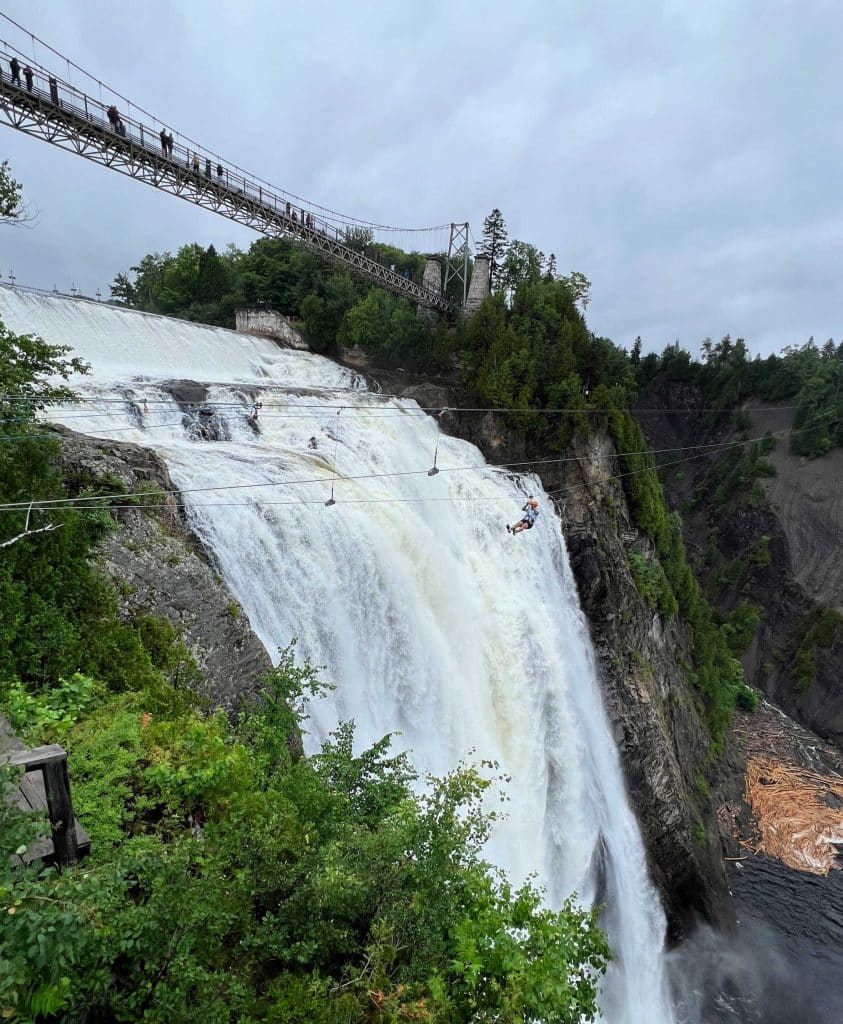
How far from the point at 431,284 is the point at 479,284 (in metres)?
3.13

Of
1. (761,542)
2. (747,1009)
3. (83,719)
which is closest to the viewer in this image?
(83,719)

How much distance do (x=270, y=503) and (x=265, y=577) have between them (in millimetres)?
1603

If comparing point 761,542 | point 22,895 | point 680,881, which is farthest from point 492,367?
point 761,542

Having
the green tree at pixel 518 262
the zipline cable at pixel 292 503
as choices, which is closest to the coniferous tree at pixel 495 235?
the green tree at pixel 518 262

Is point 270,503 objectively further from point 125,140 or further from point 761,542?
point 761,542

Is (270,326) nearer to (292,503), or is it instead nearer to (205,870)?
(292,503)

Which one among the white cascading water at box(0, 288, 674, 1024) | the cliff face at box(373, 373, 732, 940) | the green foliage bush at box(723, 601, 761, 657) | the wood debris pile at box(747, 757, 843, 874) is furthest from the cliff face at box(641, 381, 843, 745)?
the white cascading water at box(0, 288, 674, 1024)

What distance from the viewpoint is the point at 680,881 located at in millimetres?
18359

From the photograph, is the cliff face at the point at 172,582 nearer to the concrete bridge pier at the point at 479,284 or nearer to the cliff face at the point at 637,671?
the cliff face at the point at 637,671

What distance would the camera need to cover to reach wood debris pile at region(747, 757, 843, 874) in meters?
23.1

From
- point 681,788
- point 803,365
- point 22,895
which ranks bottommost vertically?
point 681,788

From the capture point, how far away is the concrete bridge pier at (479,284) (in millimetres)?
32188

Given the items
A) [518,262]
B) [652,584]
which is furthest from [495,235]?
[652,584]

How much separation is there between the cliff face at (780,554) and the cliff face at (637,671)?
56.9 ft
